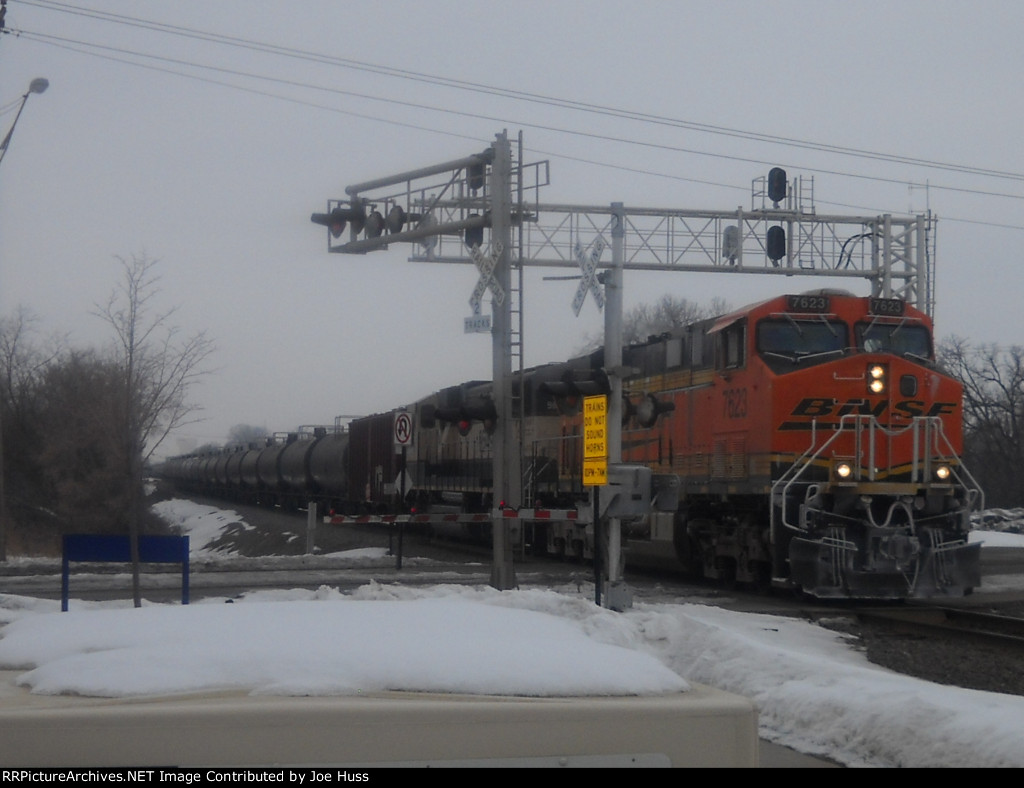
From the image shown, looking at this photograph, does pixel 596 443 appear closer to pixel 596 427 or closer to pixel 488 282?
pixel 596 427

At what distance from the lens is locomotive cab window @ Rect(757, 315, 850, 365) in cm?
1712

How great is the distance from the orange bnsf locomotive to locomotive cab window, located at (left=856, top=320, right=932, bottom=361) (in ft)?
0.07

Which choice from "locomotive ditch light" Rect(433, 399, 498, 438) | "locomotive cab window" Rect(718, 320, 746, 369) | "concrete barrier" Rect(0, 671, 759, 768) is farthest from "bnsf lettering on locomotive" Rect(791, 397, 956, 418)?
"concrete barrier" Rect(0, 671, 759, 768)

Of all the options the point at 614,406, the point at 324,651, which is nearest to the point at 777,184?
the point at 614,406

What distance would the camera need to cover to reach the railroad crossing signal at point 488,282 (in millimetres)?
16844

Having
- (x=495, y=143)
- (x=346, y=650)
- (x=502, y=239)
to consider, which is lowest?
(x=346, y=650)

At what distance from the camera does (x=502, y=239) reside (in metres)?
16.9

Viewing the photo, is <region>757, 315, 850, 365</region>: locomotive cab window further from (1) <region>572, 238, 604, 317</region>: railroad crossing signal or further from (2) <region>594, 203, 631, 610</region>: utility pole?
(1) <region>572, 238, 604, 317</region>: railroad crossing signal

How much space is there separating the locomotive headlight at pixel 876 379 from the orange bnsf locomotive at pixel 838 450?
14mm

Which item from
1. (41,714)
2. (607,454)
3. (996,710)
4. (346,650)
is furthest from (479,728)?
(607,454)

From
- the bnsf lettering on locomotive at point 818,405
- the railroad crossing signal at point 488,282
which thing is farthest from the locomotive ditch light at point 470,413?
the bnsf lettering on locomotive at point 818,405

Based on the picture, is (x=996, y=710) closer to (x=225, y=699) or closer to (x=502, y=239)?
(x=225, y=699)

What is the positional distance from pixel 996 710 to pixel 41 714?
6.21 metres

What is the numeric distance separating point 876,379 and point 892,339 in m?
1.01
